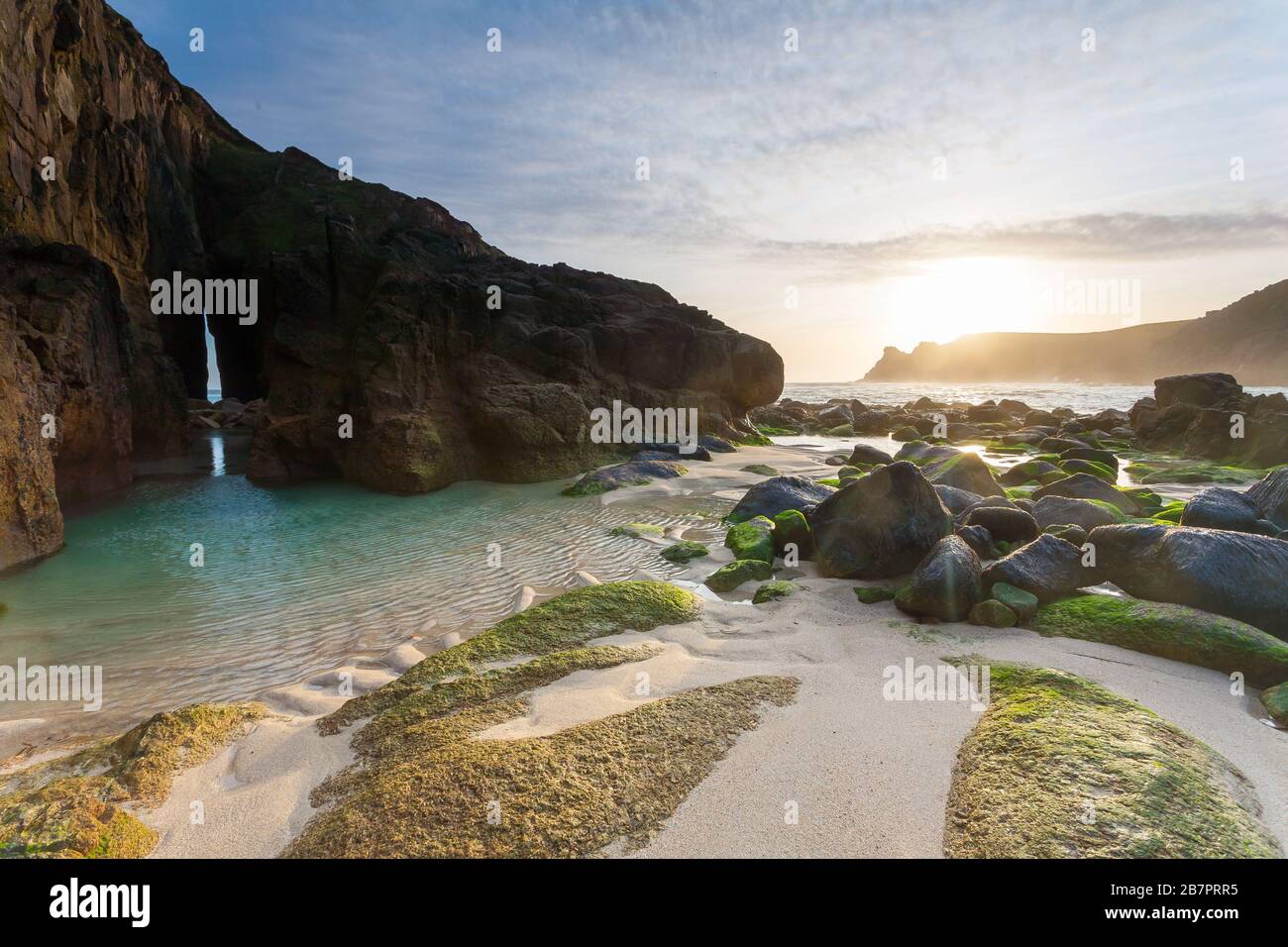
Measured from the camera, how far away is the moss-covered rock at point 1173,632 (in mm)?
5090

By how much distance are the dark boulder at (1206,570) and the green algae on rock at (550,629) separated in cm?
530

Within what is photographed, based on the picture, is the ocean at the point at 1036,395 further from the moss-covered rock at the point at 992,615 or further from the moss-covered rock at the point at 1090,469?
the moss-covered rock at the point at 992,615

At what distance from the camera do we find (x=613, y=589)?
303 inches

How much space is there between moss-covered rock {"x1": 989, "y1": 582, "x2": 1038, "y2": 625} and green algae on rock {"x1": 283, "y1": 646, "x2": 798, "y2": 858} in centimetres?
333

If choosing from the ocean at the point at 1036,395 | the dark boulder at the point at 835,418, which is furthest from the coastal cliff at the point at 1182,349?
the dark boulder at the point at 835,418

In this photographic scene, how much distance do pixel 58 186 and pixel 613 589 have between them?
964 inches

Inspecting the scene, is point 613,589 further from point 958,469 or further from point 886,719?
point 958,469

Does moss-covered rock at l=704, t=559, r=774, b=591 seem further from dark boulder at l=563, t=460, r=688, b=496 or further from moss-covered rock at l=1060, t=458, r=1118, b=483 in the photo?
moss-covered rock at l=1060, t=458, r=1118, b=483

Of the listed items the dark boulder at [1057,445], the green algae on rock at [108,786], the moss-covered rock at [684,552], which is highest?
the dark boulder at [1057,445]

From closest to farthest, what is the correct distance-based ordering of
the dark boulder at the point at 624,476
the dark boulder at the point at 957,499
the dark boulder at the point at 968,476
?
the dark boulder at the point at 957,499, the dark boulder at the point at 968,476, the dark boulder at the point at 624,476

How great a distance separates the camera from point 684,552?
1038 cm

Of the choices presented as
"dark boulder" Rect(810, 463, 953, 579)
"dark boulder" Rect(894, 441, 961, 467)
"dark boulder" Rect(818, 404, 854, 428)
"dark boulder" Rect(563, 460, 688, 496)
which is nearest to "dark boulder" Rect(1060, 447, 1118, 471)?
"dark boulder" Rect(894, 441, 961, 467)

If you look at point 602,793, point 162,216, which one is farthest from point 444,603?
point 162,216

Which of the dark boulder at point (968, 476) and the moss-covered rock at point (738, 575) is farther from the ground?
the dark boulder at point (968, 476)
